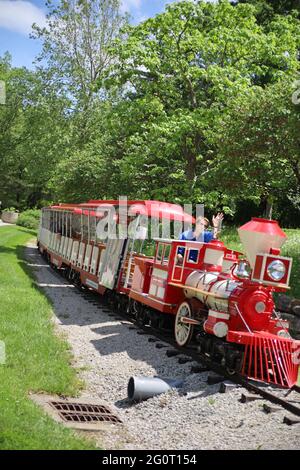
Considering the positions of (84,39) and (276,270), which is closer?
(276,270)

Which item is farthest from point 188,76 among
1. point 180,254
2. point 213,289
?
point 213,289

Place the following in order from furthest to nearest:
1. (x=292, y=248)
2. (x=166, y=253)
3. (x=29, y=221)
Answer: (x=29, y=221), (x=292, y=248), (x=166, y=253)

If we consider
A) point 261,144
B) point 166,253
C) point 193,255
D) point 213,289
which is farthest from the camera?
point 261,144

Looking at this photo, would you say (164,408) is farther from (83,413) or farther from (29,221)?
(29,221)

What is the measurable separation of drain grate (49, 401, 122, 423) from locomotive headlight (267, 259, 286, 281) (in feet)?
9.86

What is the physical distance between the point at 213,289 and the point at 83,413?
3127mm

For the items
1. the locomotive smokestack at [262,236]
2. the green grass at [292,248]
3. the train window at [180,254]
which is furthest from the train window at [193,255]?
A: the green grass at [292,248]

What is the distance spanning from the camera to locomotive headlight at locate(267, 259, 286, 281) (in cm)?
840

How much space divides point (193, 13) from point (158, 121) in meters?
4.49

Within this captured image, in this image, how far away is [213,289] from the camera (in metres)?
9.43

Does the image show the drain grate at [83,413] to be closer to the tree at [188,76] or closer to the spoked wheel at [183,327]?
the spoked wheel at [183,327]

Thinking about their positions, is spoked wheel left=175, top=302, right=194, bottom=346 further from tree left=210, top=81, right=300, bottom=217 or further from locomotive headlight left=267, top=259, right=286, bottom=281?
tree left=210, top=81, right=300, bottom=217

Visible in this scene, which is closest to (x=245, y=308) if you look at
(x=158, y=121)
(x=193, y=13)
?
(x=158, y=121)

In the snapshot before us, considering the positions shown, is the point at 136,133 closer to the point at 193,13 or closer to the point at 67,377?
the point at 193,13
